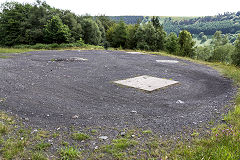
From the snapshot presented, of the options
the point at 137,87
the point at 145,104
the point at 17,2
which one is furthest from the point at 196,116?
the point at 17,2

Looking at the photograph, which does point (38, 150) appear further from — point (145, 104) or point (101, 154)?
point (145, 104)

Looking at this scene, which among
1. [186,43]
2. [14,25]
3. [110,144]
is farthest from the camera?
[186,43]

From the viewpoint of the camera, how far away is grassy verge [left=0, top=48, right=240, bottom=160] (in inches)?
84.5

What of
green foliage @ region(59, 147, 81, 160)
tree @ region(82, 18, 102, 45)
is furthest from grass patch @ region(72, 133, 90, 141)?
tree @ region(82, 18, 102, 45)

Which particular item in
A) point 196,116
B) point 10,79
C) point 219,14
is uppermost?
point 219,14

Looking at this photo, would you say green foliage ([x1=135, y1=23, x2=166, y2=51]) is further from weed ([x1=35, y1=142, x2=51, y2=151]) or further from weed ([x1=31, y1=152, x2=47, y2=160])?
weed ([x1=31, y1=152, x2=47, y2=160])

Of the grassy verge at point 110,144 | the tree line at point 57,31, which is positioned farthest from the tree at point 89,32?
the grassy verge at point 110,144

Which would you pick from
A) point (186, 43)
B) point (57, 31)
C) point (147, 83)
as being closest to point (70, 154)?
point (147, 83)

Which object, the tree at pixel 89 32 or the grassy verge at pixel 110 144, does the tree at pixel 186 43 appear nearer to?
the tree at pixel 89 32

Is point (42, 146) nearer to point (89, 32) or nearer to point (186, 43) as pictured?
point (89, 32)

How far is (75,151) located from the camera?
7.14ft

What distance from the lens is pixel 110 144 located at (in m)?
2.45

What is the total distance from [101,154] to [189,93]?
3600mm

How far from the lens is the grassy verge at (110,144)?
2.15 meters
